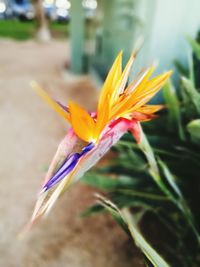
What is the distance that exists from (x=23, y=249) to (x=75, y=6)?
2.45 meters

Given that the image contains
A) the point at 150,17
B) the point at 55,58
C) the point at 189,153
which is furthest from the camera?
the point at 55,58

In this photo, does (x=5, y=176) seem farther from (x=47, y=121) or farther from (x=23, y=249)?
(x=47, y=121)

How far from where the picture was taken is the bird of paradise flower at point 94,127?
12.2 inches

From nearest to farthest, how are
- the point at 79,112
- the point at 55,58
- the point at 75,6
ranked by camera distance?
the point at 79,112 → the point at 75,6 → the point at 55,58

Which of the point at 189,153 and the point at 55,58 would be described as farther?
the point at 55,58

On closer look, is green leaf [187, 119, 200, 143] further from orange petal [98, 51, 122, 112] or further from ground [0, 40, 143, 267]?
ground [0, 40, 143, 267]

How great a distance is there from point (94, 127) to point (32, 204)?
990 millimetres

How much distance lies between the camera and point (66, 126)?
1996 mm

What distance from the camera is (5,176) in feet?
4.80

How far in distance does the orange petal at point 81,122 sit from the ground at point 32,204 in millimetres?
570

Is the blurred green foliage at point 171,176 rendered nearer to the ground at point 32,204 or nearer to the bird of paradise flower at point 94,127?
the ground at point 32,204

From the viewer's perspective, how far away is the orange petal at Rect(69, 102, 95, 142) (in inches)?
12.3

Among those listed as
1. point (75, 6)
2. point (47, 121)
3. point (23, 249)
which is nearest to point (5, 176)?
point (23, 249)

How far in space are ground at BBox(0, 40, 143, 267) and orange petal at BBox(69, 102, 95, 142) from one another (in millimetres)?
570
